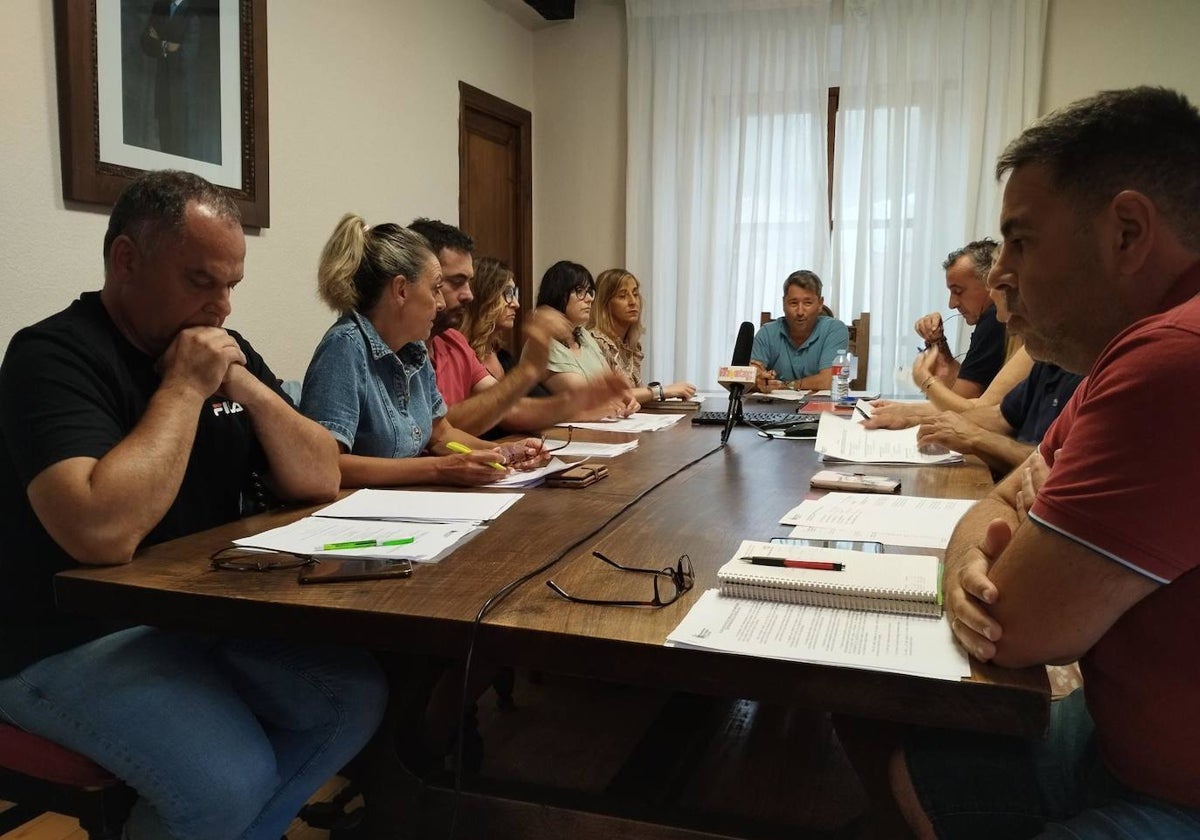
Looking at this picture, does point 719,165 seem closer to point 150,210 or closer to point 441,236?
point 441,236

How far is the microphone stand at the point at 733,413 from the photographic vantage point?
7.69 ft

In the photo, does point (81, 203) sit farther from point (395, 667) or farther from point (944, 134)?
point (944, 134)

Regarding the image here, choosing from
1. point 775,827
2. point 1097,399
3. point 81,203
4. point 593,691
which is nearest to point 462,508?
point 775,827

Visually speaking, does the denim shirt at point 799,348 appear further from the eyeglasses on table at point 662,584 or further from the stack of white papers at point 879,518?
the eyeglasses on table at point 662,584

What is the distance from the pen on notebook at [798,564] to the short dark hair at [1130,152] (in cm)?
46

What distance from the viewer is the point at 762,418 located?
2.67m

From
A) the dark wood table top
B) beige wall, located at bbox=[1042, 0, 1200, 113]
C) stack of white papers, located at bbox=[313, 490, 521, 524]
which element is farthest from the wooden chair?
beige wall, located at bbox=[1042, 0, 1200, 113]

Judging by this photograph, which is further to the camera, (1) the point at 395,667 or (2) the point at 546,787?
(1) the point at 395,667

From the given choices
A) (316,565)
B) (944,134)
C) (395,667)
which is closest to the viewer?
(316,565)

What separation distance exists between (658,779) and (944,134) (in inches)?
166

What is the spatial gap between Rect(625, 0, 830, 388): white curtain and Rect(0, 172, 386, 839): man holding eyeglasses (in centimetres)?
381

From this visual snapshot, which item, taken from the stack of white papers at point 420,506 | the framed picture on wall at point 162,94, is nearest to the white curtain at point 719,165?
the framed picture on wall at point 162,94

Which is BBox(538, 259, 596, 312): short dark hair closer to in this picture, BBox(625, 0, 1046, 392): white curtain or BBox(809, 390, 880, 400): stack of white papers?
BBox(809, 390, 880, 400): stack of white papers

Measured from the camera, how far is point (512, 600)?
1.00 meters
